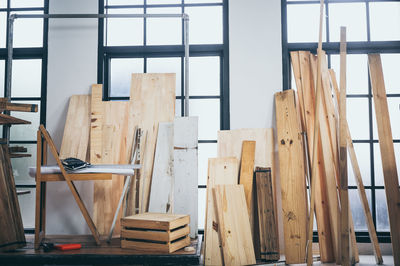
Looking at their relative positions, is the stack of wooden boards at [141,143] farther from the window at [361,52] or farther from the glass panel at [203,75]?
the window at [361,52]

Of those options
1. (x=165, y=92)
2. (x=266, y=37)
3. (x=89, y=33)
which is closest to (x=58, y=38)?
(x=89, y=33)

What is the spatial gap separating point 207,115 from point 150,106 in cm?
60

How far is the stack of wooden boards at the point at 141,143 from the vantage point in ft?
10.3

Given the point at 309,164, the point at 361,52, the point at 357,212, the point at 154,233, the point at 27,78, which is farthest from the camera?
the point at 27,78

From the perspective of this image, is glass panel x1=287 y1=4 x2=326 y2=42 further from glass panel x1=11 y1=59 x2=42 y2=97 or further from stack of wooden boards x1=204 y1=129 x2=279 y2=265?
glass panel x1=11 y1=59 x2=42 y2=97

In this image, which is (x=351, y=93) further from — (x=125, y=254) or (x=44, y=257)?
(x=44, y=257)

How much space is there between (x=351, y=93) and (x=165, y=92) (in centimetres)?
188

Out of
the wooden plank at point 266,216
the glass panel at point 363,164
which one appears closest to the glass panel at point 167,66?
the wooden plank at point 266,216

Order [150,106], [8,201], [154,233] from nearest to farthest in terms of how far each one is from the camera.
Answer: [154,233] → [8,201] → [150,106]

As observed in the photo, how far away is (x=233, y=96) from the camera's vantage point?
347 cm

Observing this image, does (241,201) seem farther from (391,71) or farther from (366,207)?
(391,71)

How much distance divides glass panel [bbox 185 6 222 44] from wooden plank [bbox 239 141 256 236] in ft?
3.91

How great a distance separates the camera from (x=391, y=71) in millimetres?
3604

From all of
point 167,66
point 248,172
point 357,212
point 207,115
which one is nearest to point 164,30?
point 167,66
